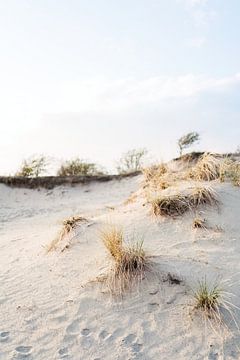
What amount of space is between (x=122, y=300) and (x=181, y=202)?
6.77ft

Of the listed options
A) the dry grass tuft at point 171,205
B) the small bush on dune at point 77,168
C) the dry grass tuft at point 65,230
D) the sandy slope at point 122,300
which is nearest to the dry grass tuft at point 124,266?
the sandy slope at point 122,300

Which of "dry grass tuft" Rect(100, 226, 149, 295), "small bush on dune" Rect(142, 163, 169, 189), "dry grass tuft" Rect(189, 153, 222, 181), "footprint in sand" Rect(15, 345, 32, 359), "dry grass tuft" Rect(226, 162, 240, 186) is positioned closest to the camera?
"footprint in sand" Rect(15, 345, 32, 359)

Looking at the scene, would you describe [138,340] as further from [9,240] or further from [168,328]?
[9,240]

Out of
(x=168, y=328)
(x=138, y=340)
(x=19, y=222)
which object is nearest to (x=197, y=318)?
(x=168, y=328)

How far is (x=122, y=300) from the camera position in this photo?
458cm

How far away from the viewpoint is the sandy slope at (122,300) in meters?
4.00

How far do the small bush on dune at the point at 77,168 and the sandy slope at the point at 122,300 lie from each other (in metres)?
7.11

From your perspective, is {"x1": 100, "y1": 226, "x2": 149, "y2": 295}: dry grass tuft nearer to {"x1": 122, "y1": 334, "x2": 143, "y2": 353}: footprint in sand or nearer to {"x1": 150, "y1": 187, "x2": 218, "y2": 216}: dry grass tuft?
{"x1": 122, "y1": 334, "x2": 143, "y2": 353}: footprint in sand

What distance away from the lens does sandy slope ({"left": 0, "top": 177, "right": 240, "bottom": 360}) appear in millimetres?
3998

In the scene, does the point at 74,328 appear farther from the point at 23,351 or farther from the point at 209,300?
the point at 209,300

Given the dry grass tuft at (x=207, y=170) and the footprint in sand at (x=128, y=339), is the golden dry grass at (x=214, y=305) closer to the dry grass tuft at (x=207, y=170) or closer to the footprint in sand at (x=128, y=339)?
the footprint in sand at (x=128, y=339)

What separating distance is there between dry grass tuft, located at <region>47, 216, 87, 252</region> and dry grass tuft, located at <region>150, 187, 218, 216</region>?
3.27ft

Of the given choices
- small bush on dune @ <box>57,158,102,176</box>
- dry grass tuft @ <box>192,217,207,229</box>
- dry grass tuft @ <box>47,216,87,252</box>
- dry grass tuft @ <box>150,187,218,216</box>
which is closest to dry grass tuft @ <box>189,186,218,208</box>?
dry grass tuft @ <box>150,187,218,216</box>

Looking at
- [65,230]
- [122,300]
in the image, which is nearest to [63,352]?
[122,300]
